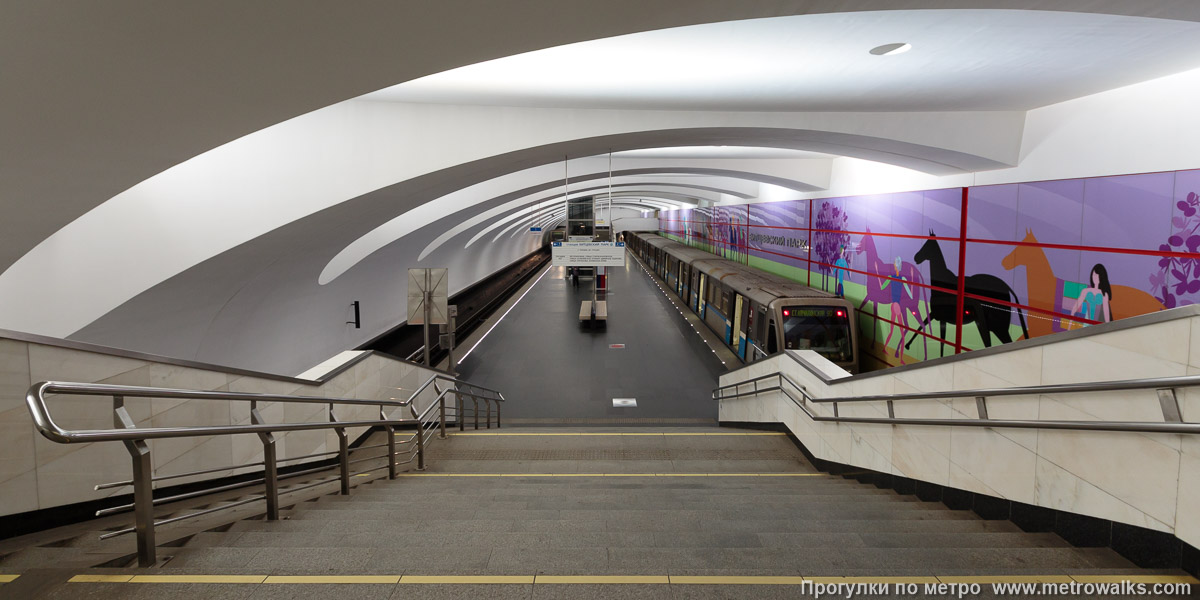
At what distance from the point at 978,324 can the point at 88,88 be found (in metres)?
9.63

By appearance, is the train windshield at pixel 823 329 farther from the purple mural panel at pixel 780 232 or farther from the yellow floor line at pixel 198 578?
the yellow floor line at pixel 198 578

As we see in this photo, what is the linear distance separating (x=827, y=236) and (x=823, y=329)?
3.34 m

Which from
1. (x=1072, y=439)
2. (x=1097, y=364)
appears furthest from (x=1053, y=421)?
(x=1097, y=364)

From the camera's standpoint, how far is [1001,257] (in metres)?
8.48

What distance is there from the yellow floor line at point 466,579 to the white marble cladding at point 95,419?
1.99 m

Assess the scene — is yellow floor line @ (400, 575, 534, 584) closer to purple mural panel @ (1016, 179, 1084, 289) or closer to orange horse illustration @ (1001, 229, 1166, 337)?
orange horse illustration @ (1001, 229, 1166, 337)

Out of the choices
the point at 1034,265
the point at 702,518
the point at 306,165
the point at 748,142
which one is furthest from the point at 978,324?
the point at 306,165

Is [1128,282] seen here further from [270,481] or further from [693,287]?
[693,287]

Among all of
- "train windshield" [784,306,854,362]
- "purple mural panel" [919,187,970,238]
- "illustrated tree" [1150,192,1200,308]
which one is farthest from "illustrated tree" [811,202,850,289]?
"illustrated tree" [1150,192,1200,308]

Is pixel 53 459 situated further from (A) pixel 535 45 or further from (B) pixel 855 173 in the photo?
(B) pixel 855 173

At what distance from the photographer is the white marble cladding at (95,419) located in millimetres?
3021

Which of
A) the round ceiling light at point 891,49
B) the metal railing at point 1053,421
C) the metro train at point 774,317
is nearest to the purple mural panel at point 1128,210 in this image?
the round ceiling light at point 891,49

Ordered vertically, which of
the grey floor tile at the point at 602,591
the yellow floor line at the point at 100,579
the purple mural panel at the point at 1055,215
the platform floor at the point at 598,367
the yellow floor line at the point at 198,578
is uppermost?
the purple mural panel at the point at 1055,215

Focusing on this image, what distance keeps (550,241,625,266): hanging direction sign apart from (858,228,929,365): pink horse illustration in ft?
15.4
